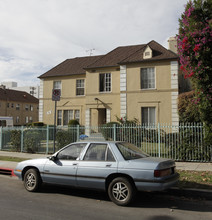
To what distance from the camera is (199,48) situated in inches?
294

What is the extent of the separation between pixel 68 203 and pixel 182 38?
21.0ft

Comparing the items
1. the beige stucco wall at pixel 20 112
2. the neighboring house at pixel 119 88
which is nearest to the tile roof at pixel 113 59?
the neighboring house at pixel 119 88

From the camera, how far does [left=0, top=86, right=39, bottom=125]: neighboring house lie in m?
47.6

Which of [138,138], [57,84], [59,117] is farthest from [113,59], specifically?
[138,138]

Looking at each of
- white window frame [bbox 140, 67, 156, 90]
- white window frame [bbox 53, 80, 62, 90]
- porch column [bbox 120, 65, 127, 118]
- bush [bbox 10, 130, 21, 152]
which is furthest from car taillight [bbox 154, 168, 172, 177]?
white window frame [bbox 53, 80, 62, 90]

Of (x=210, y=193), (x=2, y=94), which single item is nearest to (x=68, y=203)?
(x=210, y=193)

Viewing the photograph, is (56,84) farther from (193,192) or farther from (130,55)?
(193,192)

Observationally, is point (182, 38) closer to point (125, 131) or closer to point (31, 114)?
point (125, 131)

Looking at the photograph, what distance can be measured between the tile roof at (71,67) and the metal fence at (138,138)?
28.9 feet

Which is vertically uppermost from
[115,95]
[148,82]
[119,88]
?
[148,82]

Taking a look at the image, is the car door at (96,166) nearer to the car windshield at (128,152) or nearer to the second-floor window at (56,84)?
the car windshield at (128,152)

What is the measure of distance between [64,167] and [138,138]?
6384 millimetres

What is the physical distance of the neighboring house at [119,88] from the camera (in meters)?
17.4

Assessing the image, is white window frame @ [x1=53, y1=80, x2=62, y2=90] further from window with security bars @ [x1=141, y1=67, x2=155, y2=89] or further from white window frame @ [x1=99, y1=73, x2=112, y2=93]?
window with security bars @ [x1=141, y1=67, x2=155, y2=89]
